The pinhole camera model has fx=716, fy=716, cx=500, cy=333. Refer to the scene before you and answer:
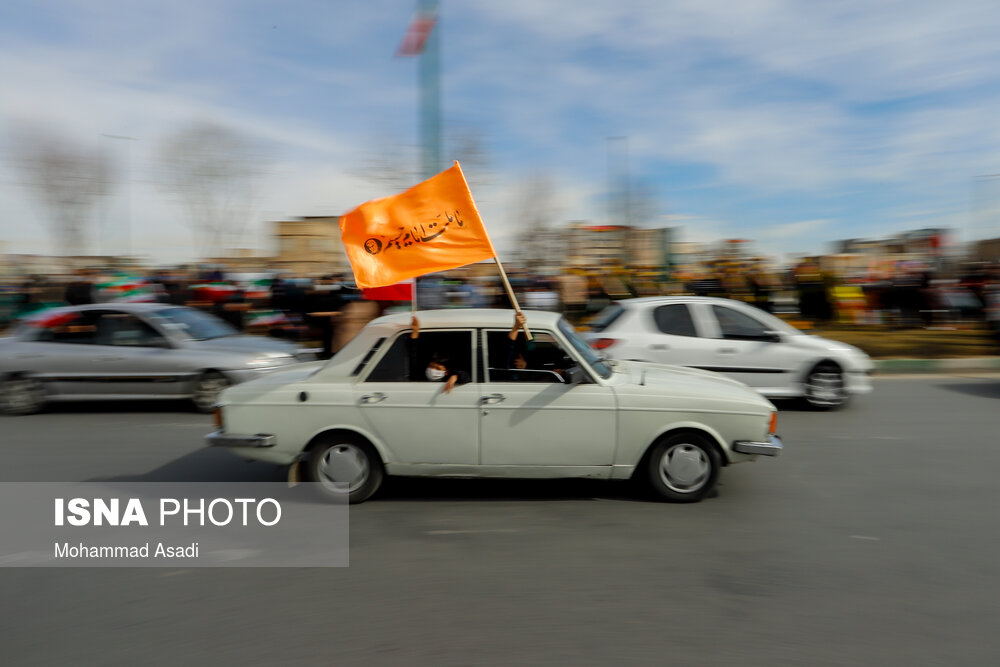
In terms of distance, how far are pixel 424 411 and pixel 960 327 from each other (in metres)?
16.2

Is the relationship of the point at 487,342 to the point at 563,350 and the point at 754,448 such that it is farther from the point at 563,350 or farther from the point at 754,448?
the point at 754,448

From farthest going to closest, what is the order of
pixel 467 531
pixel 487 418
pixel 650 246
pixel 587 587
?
1. pixel 650 246
2. pixel 487 418
3. pixel 467 531
4. pixel 587 587

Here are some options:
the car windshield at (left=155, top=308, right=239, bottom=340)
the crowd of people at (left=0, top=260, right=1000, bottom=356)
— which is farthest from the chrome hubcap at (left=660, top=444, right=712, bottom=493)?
the crowd of people at (left=0, top=260, right=1000, bottom=356)

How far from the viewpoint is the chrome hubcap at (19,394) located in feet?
29.3

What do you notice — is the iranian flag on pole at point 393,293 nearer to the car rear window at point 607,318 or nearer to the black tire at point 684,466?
the black tire at point 684,466

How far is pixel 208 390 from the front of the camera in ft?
29.0

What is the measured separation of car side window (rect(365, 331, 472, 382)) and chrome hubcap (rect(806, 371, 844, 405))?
5.50 metres

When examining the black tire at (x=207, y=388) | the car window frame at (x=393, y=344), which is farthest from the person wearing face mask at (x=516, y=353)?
the black tire at (x=207, y=388)

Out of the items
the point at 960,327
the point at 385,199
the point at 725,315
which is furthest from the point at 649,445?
the point at 960,327

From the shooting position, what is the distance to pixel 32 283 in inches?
708

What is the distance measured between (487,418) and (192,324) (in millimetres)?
6122

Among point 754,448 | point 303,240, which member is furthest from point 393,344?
point 303,240

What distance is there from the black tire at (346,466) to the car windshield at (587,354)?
1.65 m

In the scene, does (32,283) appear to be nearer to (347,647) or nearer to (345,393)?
(345,393)
